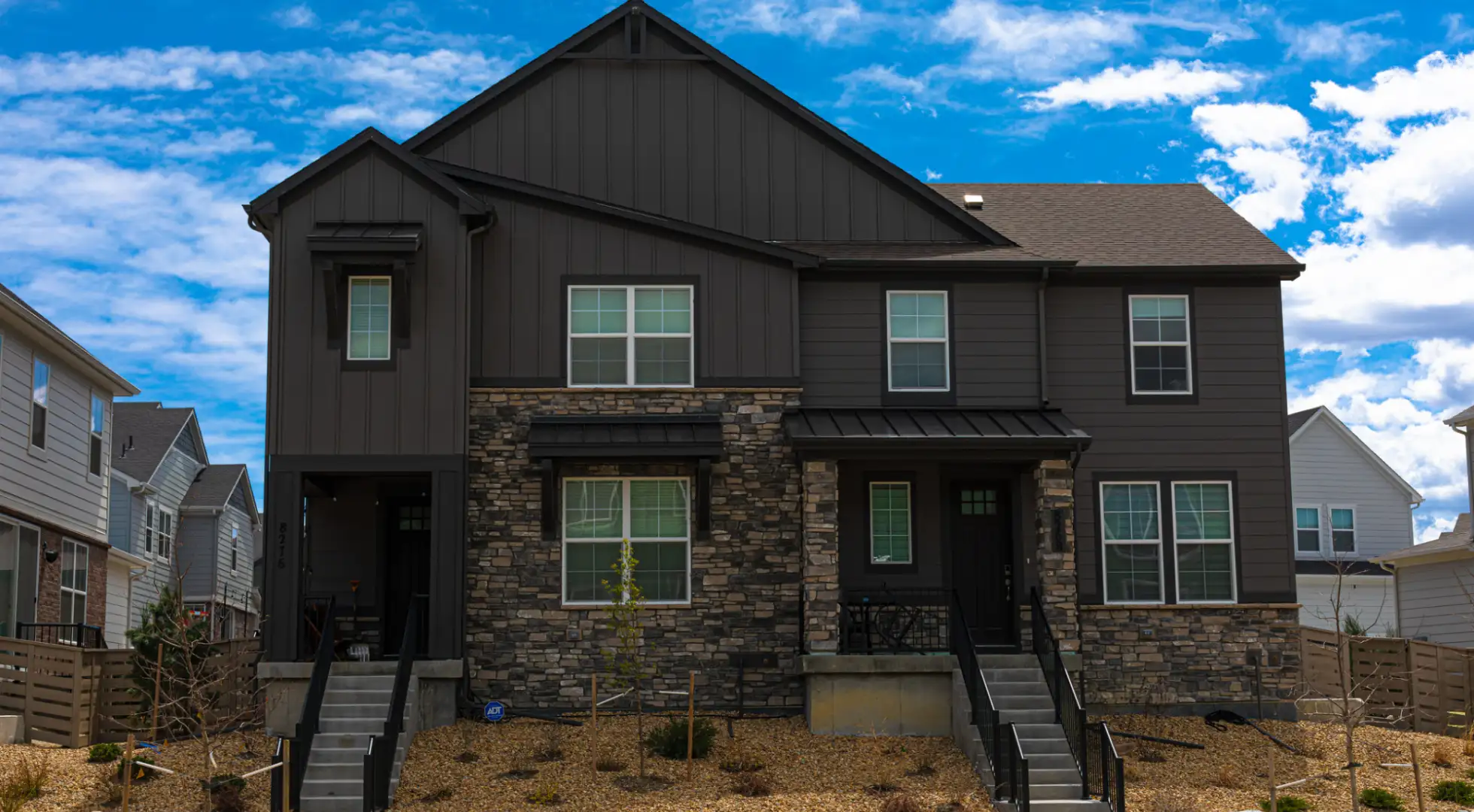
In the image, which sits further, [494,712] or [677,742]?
[494,712]

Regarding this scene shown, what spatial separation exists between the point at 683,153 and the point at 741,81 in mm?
1417

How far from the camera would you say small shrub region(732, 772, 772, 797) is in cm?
1605

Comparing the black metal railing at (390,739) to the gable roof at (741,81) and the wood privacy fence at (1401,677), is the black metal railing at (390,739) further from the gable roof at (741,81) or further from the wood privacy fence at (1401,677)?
the wood privacy fence at (1401,677)

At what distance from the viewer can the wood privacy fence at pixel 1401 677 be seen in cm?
2133

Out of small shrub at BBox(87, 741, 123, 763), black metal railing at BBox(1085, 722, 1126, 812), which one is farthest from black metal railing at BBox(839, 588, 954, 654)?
small shrub at BBox(87, 741, 123, 763)

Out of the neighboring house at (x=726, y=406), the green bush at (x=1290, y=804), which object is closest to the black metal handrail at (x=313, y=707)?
the neighboring house at (x=726, y=406)

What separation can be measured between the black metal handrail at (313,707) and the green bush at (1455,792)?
1271 cm

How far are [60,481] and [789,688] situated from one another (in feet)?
44.7

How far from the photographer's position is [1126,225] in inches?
924

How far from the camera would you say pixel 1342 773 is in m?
17.9

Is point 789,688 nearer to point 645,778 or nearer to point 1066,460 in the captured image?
point 645,778

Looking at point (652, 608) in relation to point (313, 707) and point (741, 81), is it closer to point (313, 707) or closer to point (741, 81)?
point (313, 707)

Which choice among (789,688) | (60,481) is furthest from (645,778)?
(60,481)

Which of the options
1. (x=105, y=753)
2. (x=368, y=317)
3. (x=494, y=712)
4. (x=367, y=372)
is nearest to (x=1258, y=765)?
(x=494, y=712)
